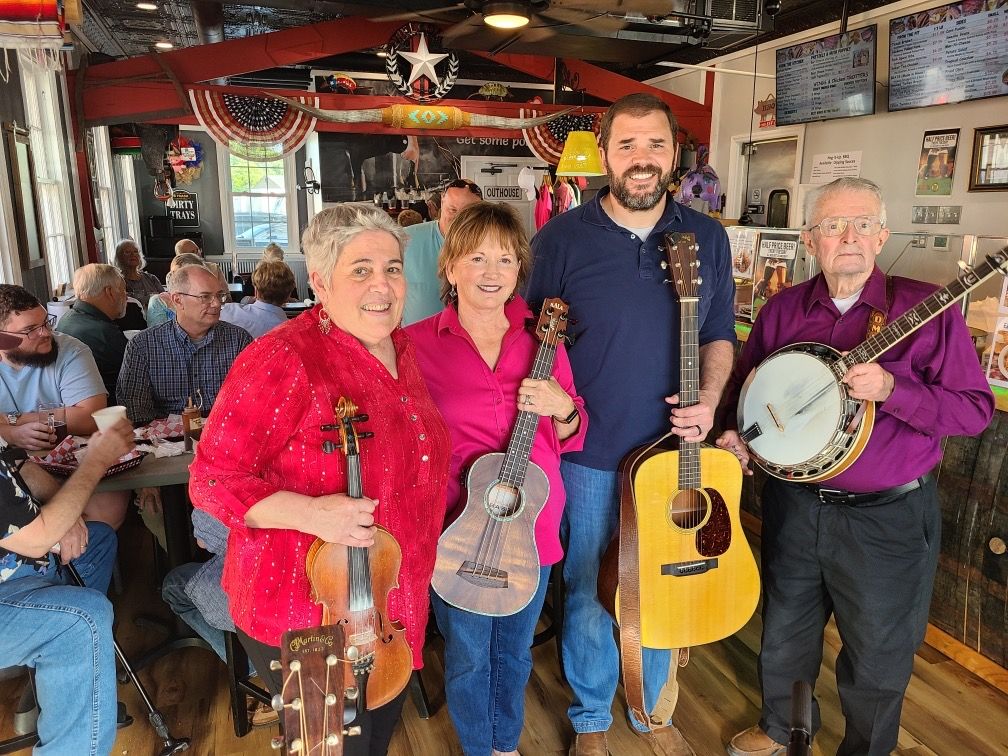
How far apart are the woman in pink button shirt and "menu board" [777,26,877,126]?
16.4 feet

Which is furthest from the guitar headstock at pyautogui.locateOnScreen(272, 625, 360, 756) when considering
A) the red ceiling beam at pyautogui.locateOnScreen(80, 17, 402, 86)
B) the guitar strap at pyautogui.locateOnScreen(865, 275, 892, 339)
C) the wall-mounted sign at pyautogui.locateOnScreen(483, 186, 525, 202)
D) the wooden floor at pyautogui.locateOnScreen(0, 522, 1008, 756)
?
the wall-mounted sign at pyautogui.locateOnScreen(483, 186, 525, 202)

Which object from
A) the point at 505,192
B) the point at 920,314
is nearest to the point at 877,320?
the point at 920,314

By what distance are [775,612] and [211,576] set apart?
5.37 ft

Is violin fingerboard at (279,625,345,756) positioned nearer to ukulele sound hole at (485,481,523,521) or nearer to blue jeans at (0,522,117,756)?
ukulele sound hole at (485,481,523,521)

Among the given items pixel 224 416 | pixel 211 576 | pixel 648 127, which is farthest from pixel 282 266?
pixel 224 416

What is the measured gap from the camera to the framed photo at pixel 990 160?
15.3 feet

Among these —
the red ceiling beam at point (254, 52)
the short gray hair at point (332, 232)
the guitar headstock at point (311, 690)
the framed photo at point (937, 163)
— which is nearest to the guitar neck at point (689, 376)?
the short gray hair at point (332, 232)

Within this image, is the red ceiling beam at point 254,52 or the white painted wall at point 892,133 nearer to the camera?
the white painted wall at point 892,133

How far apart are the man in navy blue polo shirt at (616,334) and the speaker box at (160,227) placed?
9240mm

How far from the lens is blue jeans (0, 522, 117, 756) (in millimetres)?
1771

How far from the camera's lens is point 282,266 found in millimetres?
4340

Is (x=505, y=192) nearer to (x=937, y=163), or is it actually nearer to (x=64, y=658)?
(x=937, y=163)

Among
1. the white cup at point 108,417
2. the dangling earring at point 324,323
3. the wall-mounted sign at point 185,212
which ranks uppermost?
the wall-mounted sign at point 185,212

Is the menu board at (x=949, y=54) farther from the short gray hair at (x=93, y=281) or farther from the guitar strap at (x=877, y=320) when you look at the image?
the short gray hair at (x=93, y=281)
